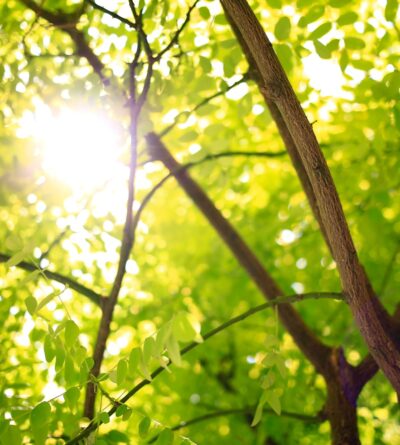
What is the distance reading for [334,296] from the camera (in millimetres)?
1840

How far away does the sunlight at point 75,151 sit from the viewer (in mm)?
2662

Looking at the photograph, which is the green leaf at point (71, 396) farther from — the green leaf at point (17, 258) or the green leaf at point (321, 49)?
the green leaf at point (321, 49)

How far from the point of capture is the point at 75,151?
2.89 m

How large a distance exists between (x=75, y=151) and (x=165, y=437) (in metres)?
1.80

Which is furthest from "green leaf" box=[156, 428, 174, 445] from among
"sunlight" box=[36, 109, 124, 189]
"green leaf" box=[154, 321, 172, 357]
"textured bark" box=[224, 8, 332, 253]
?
"sunlight" box=[36, 109, 124, 189]

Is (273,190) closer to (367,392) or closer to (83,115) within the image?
(367,392)

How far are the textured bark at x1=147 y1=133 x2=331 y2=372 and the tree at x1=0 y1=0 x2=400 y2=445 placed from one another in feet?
0.04

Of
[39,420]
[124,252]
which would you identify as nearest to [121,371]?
[39,420]

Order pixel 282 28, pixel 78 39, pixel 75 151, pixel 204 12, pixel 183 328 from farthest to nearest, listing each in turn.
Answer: pixel 75 151 < pixel 78 39 < pixel 204 12 < pixel 282 28 < pixel 183 328

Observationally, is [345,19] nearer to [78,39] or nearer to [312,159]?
[312,159]

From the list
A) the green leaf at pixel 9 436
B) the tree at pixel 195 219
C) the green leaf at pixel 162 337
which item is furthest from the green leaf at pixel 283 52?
the green leaf at pixel 9 436

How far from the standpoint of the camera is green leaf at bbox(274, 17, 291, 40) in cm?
216

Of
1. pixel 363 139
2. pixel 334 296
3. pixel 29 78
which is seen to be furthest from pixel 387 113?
pixel 29 78

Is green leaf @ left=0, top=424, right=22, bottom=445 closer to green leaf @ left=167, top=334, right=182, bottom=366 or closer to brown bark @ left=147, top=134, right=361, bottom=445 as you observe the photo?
green leaf @ left=167, top=334, right=182, bottom=366
